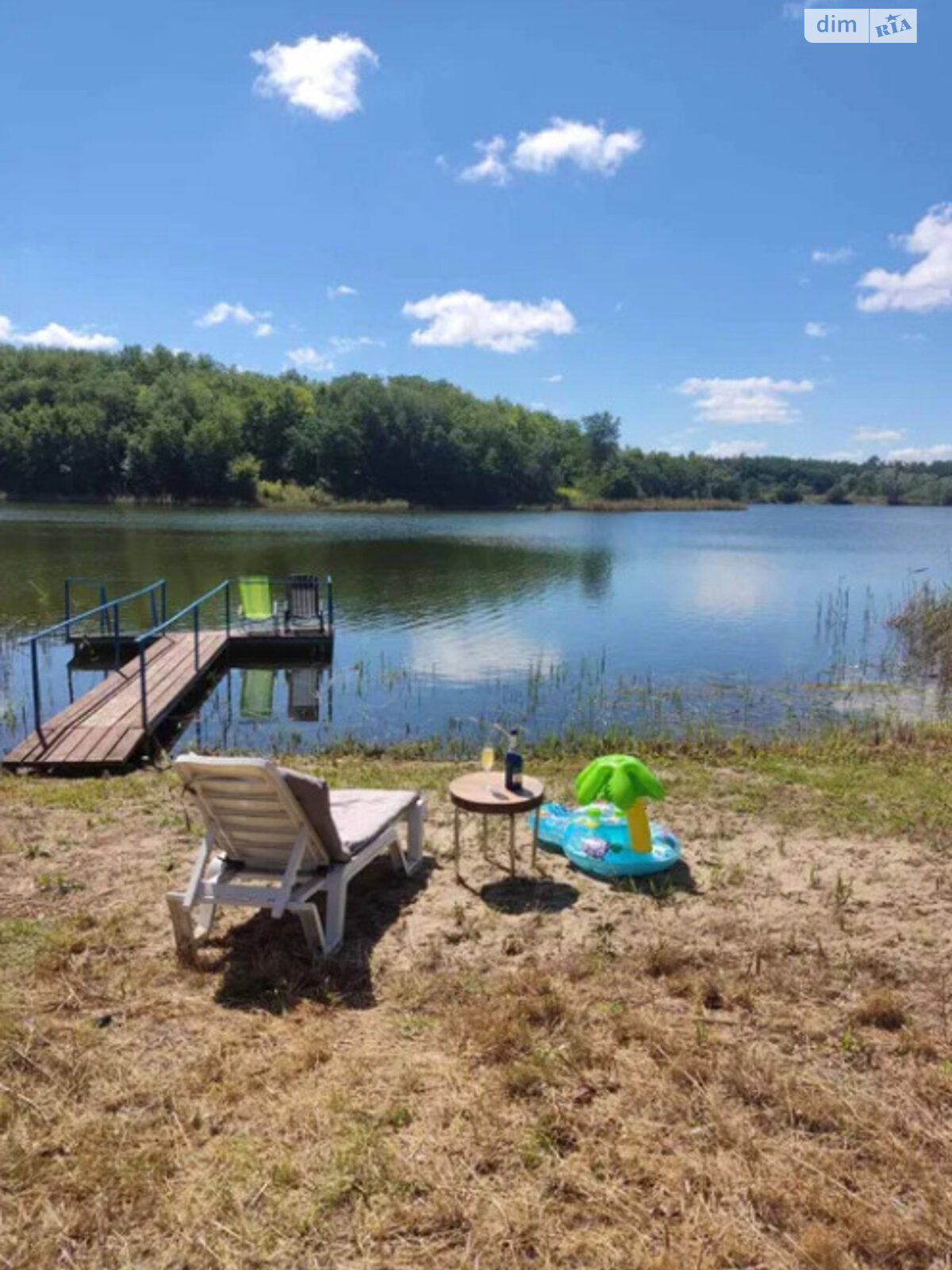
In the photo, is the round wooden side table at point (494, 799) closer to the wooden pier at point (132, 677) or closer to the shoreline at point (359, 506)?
the wooden pier at point (132, 677)

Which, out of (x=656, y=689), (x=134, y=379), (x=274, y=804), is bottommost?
(x=656, y=689)

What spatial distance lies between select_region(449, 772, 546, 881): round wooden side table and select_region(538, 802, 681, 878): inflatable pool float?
297 mm

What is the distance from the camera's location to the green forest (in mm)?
73062

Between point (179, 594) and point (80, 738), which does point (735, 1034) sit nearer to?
point (80, 738)

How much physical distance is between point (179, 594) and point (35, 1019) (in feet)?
62.4

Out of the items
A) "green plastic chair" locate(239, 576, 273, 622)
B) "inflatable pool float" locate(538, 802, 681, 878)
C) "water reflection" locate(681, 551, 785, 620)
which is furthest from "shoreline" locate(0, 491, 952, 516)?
"inflatable pool float" locate(538, 802, 681, 878)

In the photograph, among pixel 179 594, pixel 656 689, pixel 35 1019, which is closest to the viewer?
pixel 35 1019

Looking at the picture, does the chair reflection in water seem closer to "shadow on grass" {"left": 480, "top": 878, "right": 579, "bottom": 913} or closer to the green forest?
"shadow on grass" {"left": 480, "top": 878, "right": 579, "bottom": 913}

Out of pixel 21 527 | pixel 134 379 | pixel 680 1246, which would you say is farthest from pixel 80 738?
pixel 134 379

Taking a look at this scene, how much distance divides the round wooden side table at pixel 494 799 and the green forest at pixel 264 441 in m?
69.4

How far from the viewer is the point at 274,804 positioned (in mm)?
3881

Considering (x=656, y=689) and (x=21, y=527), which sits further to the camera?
(x=21, y=527)

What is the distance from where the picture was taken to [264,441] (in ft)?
265

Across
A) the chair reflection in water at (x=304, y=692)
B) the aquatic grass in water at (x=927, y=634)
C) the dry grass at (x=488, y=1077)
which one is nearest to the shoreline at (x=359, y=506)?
the aquatic grass in water at (x=927, y=634)
